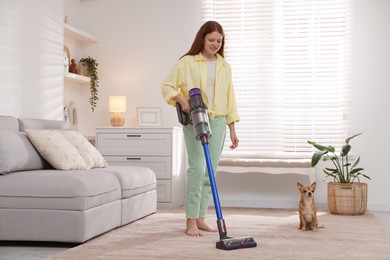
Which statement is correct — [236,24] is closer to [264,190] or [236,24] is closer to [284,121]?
[284,121]

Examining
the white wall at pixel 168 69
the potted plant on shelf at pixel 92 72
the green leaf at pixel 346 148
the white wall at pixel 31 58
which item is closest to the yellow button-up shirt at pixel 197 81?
the white wall at pixel 31 58

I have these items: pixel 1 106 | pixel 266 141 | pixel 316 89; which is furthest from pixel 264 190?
pixel 1 106

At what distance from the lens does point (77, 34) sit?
5457mm

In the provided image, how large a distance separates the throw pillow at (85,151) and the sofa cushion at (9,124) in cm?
37

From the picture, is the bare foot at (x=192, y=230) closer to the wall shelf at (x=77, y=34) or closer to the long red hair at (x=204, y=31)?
the long red hair at (x=204, y=31)

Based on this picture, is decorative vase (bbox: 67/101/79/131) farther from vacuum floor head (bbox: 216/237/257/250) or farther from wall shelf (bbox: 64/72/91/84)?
vacuum floor head (bbox: 216/237/257/250)

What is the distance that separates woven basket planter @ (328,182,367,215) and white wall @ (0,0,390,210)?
20.9 inches

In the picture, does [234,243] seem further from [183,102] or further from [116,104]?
[116,104]

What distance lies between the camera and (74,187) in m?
3.10

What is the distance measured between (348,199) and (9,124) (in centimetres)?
270

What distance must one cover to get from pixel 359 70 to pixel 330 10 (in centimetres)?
61

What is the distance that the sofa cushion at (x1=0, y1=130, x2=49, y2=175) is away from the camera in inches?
130

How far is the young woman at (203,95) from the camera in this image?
3.43 metres

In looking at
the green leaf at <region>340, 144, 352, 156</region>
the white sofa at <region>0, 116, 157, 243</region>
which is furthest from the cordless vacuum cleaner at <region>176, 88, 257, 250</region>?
the green leaf at <region>340, 144, 352, 156</region>
